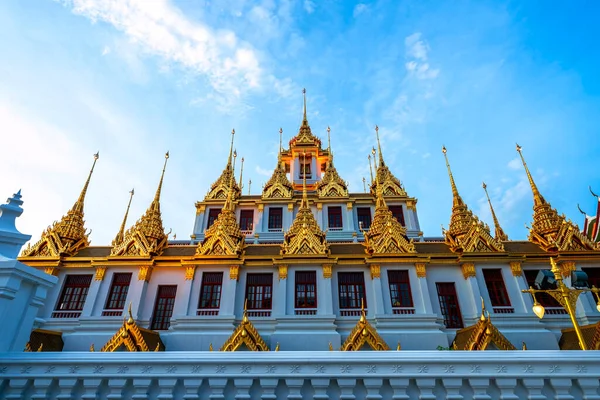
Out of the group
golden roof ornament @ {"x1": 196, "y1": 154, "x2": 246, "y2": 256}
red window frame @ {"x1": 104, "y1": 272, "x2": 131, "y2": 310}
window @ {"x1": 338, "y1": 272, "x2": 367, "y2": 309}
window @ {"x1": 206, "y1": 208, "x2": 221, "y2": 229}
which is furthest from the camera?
window @ {"x1": 206, "y1": 208, "x2": 221, "y2": 229}

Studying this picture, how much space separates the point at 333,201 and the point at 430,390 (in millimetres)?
22702

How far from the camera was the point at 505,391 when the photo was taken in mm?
4137

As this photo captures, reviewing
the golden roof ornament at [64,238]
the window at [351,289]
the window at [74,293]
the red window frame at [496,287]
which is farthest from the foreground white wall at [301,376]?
the golden roof ornament at [64,238]

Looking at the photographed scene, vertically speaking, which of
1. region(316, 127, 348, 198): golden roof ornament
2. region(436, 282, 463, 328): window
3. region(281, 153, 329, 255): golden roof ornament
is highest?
region(316, 127, 348, 198): golden roof ornament

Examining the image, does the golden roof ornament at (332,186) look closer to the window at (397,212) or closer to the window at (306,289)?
the window at (397,212)

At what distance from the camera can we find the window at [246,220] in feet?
86.4

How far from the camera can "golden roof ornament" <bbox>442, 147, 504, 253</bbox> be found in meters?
18.6

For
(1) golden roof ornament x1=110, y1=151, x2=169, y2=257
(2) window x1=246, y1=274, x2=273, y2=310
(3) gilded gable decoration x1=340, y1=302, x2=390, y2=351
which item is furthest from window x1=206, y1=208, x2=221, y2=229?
(3) gilded gable decoration x1=340, y1=302, x2=390, y2=351

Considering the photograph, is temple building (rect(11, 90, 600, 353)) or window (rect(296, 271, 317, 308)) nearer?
temple building (rect(11, 90, 600, 353))

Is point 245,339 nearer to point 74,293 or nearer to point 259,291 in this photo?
point 259,291

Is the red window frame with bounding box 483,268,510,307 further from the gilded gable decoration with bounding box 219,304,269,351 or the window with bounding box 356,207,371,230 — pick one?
the gilded gable decoration with bounding box 219,304,269,351

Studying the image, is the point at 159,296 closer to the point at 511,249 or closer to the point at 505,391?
the point at 505,391

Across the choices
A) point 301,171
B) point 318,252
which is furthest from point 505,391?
point 301,171

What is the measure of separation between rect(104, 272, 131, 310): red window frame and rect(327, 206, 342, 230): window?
1396 centimetres
